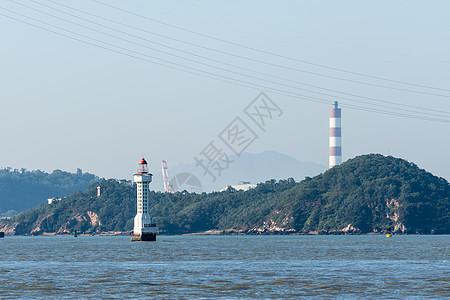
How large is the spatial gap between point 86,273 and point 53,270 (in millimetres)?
7154

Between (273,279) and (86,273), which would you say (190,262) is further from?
(273,279)

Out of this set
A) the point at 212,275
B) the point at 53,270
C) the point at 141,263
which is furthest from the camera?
the point at 141,263

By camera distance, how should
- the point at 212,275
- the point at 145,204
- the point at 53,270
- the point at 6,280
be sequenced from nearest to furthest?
the point at 6,280 → the point at 212,275 → the point at 53,270 → the point at 145,204

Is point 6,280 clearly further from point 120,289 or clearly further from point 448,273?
point 448,273

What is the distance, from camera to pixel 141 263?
10806 cm

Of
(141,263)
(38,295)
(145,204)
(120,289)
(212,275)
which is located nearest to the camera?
(38,295)

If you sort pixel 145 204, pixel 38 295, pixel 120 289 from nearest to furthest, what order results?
pixel 38 295 → pixel 120 289 → pixel 145 204

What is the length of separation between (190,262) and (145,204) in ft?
288

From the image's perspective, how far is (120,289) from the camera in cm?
7125

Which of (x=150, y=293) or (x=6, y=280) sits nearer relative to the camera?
(x=150, y=293)

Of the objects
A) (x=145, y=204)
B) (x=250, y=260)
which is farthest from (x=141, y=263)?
(x=145, y=204)

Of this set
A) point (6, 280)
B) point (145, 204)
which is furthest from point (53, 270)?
point (145, 204)

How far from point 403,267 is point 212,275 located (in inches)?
1033

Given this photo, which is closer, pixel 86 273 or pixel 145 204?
pixel 86 273
